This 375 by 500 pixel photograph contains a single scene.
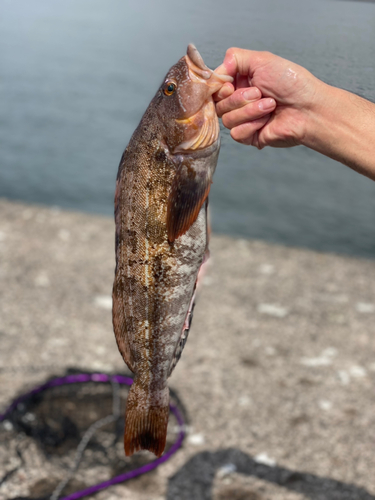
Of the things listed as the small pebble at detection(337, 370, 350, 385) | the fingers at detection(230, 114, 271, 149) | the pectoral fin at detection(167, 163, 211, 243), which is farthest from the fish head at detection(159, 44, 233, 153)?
→ the small pebble at detection(337, 370, 350, 385)

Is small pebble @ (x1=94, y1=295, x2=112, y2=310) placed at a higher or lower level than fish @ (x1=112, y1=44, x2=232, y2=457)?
lower

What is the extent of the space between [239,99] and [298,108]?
269mm

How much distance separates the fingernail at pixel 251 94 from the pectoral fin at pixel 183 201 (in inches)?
20.1

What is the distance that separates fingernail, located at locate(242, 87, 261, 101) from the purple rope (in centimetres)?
271

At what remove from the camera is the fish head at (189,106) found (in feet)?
5.62

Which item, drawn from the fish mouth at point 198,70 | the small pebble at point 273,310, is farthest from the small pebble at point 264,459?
the fish mouth at point 198,70

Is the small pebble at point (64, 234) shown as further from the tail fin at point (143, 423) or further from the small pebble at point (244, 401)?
the tail fin at point (143, 423)

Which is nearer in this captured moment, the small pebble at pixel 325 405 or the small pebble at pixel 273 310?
the small pebble at pixel 325 405

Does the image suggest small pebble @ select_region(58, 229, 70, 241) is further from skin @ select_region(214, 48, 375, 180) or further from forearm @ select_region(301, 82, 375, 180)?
forearm @ select_region(301, 82, 375, 180)

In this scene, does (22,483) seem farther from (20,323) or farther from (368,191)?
(368,191)

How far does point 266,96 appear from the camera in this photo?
82.3 inches

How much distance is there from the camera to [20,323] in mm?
4953

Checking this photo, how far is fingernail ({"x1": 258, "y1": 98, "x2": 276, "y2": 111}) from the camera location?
2031mm

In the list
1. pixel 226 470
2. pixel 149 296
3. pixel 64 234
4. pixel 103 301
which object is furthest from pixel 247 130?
pixel 64 234
